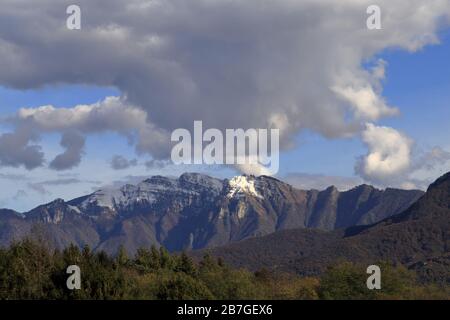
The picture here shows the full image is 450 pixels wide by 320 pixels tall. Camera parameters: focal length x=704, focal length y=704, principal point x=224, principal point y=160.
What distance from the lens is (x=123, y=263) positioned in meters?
193

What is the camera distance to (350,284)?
116m
